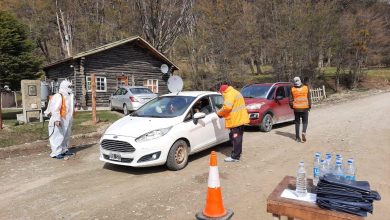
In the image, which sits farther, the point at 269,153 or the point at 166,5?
the point at 166,5

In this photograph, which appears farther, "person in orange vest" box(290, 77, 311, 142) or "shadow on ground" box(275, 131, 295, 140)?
"shadow on ground" box(275, 131, 295, 140)

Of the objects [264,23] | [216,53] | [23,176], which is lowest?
[23,176]

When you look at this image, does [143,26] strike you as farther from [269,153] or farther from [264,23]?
[269,153]

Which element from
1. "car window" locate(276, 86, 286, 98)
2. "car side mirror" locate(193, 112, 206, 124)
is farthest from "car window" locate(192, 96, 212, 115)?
"car window" locate(276, 86, 286, 98)

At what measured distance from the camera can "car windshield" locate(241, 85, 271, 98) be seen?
1244 centimetres

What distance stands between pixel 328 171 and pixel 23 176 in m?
6.51

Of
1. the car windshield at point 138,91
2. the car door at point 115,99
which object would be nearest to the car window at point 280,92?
the car windshield at point 138,91

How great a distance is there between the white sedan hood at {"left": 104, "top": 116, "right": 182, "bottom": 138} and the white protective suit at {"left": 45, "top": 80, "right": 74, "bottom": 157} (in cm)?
197

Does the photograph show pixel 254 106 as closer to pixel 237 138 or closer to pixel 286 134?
pixel 286 134

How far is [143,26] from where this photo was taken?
33406 millimetres

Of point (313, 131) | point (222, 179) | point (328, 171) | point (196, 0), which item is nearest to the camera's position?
point (328, 171)

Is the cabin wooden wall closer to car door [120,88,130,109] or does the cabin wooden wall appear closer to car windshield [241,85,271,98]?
car door [120,88,130,109]

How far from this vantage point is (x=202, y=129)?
26.4ft

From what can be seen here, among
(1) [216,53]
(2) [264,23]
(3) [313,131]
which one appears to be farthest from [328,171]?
(2) [264,23]
